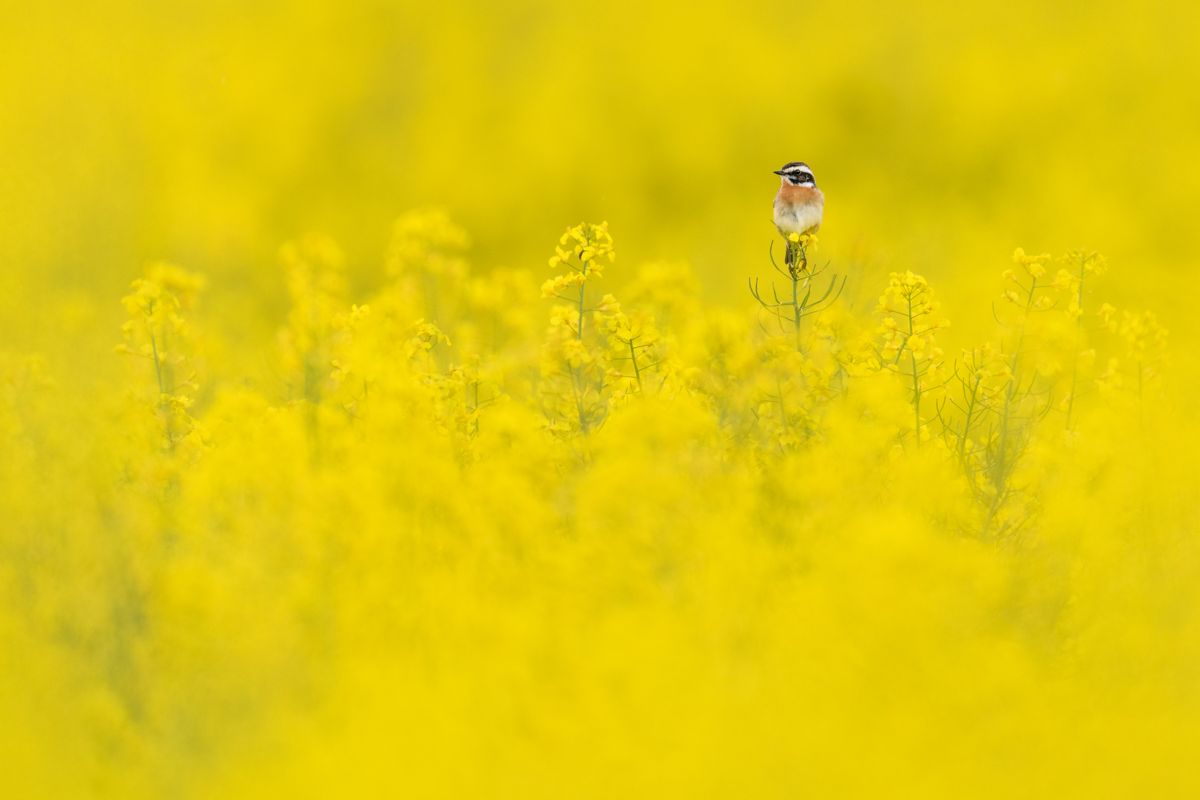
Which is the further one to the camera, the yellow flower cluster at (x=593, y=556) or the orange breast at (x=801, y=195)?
the orange breast at (x=801, y=195)

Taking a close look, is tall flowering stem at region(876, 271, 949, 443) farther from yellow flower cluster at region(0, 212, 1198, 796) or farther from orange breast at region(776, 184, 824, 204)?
orange breast at region(776, 184, 824, 204)

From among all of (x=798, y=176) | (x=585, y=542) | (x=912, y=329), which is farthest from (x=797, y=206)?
(x=585, y=542)

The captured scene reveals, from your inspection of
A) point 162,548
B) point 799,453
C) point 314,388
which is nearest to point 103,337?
point 314,388

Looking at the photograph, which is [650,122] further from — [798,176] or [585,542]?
[585,542]

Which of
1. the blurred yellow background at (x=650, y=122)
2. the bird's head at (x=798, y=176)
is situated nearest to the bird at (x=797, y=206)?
the bird's head at (x=798, y=176)

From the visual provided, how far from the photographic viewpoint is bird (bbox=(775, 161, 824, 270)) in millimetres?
→ 6707

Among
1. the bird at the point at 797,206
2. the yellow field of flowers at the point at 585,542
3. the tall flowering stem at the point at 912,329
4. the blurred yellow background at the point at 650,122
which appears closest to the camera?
the yellow field of flowers at the point at 585,542

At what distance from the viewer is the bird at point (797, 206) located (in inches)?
264

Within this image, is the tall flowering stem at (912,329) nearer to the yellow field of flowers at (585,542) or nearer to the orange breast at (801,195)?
the yellow field of flowers at (585,542)

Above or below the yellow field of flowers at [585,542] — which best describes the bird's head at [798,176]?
above

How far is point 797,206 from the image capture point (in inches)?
264

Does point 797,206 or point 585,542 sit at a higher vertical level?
point 797,206

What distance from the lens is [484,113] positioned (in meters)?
17.0

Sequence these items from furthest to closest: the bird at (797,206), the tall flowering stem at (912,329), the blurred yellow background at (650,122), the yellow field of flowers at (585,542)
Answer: the blurred yellow background at (650,122) → the tall flowering stem at (912,329) → the bird at (797,206) → the yellow field of flowers at (585,542)
